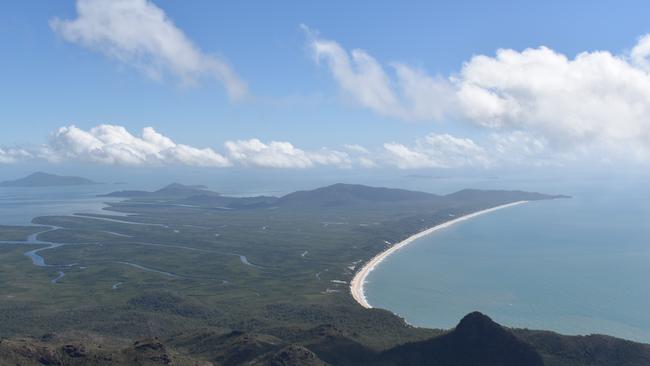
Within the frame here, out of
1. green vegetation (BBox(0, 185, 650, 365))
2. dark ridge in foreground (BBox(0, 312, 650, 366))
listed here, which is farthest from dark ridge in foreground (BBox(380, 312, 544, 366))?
green vegetation (BBox(0, 185, 650, 365))

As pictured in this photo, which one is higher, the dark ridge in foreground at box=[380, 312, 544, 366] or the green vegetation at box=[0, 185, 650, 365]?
the dark ridge in foreground at box=[380, 312, 544, 366]

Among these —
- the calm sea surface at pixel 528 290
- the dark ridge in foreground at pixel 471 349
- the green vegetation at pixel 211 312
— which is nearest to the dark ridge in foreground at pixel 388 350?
the dark ridge in foreground at pixel 471 349

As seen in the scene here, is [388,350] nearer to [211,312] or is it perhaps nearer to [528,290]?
[211,312]

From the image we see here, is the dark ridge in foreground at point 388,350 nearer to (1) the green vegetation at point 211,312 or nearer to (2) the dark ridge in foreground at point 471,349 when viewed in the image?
(2) the dark ridge in foreground at point 471,349

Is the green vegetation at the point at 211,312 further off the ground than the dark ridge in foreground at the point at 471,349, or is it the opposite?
the dark ridge in foreground at the point at 471,349

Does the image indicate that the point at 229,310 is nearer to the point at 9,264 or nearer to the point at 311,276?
the point at 311,276

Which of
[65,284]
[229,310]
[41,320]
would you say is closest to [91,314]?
[41,320]

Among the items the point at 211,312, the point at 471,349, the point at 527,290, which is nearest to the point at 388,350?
the point at 471,349

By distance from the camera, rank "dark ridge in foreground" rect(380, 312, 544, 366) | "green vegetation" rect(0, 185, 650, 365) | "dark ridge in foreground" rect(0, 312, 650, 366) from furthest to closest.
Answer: "green vegetation" rect(0, 185, 650, 365) → "dark ridge in foreground" rect(380, 312, 544, 366) → "dark ridge in foreground" rect(0, 312, 650, 366)

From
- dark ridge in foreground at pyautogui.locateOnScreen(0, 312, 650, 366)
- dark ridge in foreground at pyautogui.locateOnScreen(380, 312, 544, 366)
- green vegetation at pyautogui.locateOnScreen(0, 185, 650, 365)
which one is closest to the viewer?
dark ridge in foreground at pyautogui.locateOnScreen(0, 312, 650, 366)

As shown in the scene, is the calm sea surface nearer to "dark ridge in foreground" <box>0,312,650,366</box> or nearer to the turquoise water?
the turquoise water

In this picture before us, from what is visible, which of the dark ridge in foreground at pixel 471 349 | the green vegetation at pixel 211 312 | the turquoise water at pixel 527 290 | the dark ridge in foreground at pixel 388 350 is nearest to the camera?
the dark ridge in foreground at pixel 388 350

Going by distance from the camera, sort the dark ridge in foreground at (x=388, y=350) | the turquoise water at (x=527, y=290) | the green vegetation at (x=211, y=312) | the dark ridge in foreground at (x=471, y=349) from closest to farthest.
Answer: the dark ridge in foreground at (x=388, y=350) < the dark ridge in foreground at (x=471, y=349) < the green vegetation at (x=211, y=312) < the turquoise water at (x=527, y=290)
